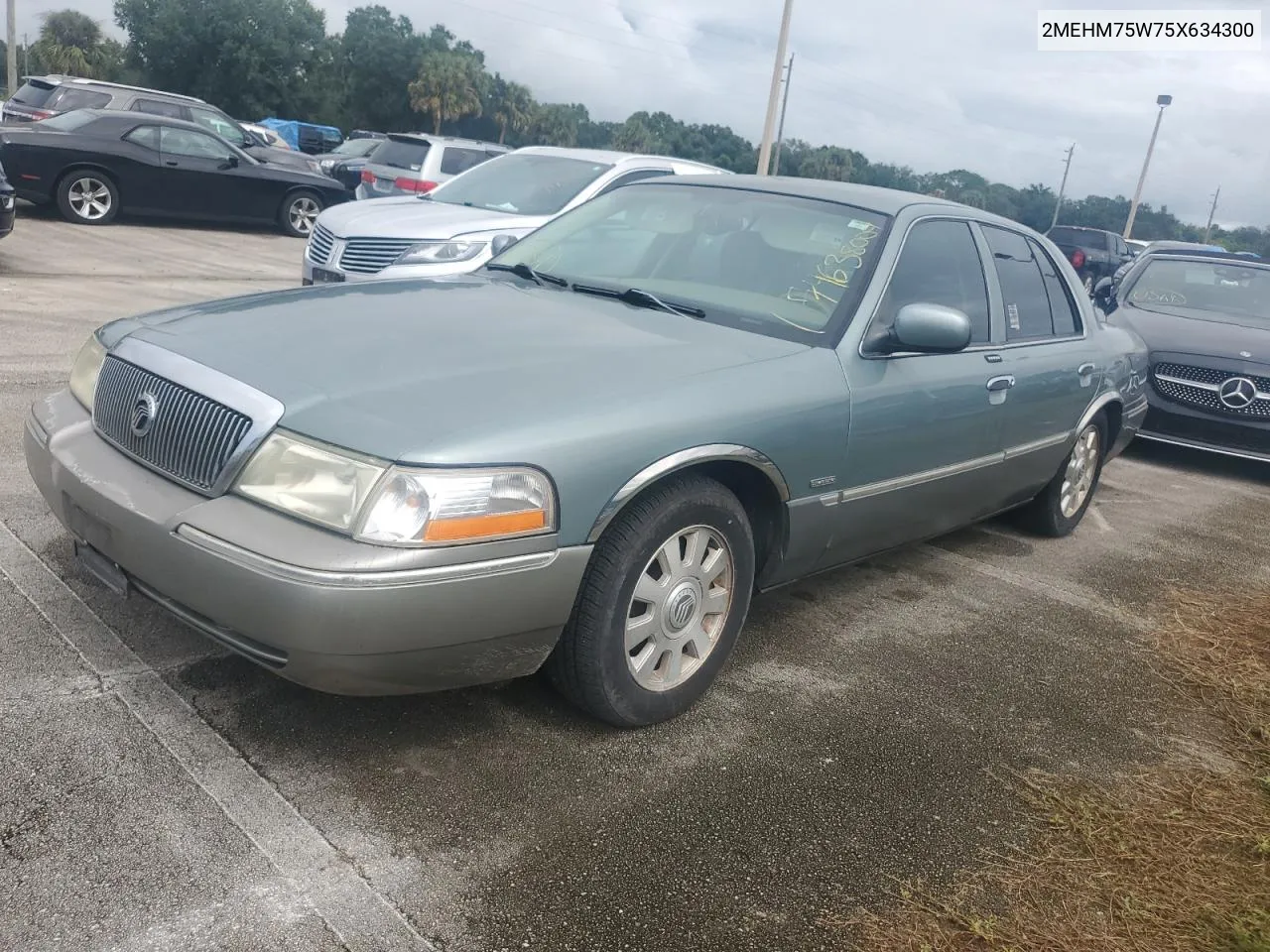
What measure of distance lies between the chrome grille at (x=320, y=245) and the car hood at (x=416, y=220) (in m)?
0.07

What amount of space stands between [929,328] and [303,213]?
13.7 meters

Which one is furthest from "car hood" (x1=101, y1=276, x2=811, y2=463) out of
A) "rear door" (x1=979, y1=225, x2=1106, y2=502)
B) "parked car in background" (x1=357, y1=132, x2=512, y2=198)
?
"parked car in background" (x1=357, y1=132, x2=512, y2=198)

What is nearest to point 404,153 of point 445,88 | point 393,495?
point 393,495

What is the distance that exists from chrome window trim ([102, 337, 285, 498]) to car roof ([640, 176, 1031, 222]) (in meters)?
2.27

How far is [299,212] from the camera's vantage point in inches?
615

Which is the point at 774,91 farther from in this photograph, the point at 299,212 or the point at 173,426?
the point at 173,426

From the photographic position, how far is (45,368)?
6297 millimetres

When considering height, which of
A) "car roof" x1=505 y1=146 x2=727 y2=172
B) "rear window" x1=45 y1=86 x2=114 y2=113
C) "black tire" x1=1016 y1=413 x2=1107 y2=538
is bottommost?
"black tire" x1=1016 y1=413 x2=1107 y2=538

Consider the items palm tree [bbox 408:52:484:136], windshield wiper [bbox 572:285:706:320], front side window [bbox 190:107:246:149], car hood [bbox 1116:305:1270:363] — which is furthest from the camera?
palm tree [bbox 408:52:484:136]

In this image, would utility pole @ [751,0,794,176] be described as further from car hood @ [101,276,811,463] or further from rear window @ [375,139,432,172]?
car hood @ [101,276,811,463]

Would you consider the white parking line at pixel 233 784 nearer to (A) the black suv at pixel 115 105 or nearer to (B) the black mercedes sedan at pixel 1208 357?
(B) the black mercedes sedan at pixel 1208 357

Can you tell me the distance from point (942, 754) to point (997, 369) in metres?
1.76

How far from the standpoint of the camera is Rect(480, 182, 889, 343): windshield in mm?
3750

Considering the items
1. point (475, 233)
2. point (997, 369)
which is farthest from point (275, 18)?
point (997, 369)
